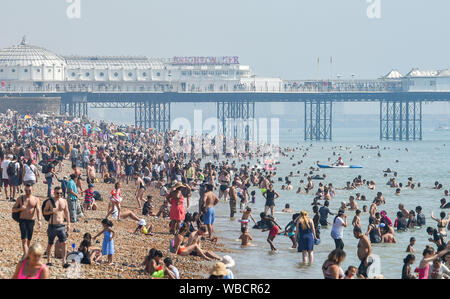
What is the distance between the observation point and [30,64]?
455ft

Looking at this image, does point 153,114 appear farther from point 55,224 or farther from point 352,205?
point 55,224

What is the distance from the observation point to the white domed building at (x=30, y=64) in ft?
454

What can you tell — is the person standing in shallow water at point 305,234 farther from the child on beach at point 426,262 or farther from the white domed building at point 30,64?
the white domed building at point 30,64

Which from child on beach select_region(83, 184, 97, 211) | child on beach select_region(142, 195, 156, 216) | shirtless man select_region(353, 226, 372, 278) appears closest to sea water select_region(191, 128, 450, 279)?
shirtless man select_region(353, 226, 372, 278)

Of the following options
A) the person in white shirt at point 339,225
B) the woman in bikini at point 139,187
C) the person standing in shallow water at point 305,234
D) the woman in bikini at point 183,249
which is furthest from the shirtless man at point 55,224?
the woman in bikini at point 139,187

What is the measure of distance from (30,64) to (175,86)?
929 inches

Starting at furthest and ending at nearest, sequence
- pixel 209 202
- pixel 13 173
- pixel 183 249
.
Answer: pixel 13 173, pixel 209 202, pixel 183 249

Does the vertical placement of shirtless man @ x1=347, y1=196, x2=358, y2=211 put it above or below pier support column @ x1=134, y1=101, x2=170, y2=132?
below

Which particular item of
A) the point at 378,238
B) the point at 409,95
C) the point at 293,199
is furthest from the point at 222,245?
the point at 409,95

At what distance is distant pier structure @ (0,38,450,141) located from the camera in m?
125

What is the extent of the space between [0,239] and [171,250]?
13.6 feet

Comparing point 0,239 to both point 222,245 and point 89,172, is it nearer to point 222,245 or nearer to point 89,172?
point 222,245

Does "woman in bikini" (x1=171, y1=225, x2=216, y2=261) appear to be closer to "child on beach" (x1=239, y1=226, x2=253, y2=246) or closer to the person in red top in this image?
the person in red top

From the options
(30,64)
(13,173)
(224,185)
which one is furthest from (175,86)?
(13,173)
